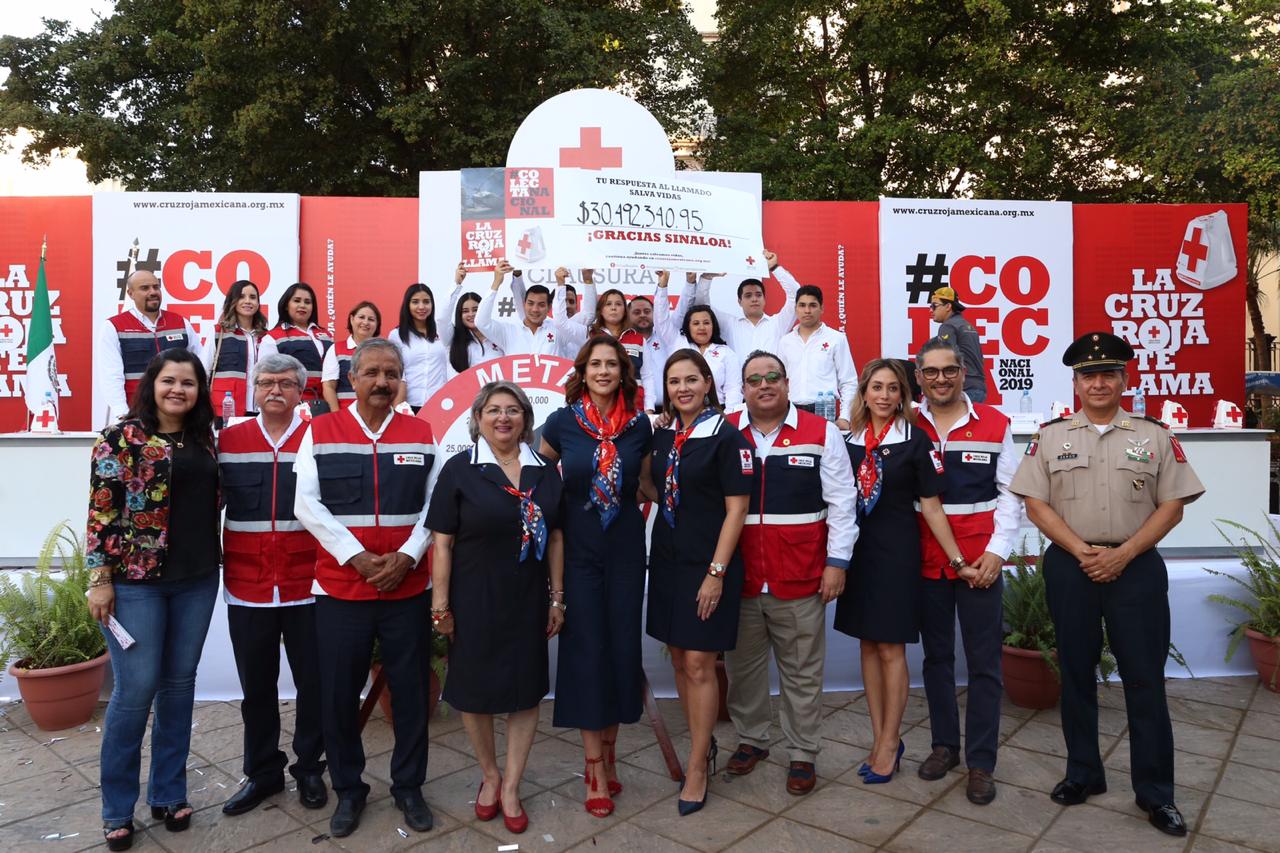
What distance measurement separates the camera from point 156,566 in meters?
2.85

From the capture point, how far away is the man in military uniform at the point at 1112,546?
2977 mm

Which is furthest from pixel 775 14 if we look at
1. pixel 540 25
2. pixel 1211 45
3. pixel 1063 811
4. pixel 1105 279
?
pixel 1063 811

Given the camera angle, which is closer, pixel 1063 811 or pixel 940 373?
pixel 1063 811

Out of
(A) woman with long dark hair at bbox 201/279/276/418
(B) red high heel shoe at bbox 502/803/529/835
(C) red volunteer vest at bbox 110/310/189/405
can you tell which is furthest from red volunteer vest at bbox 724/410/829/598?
(C) red volunteer vest at bbox 110/310/189/405

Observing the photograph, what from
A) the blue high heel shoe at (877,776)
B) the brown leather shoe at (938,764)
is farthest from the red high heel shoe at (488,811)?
the brown leather shoe at (938,764)

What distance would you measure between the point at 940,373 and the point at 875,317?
6.64 meters

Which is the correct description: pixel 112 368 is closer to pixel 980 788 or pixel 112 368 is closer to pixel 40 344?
pixel 40 344

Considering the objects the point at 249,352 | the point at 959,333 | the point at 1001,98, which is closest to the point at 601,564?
the point at 249,352

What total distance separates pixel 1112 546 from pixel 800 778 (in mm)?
1408

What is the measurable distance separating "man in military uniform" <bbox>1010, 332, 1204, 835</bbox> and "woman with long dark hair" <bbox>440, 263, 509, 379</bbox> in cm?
363

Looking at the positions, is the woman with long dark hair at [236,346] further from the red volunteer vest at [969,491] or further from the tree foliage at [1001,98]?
the tree foliage at [1001,98]

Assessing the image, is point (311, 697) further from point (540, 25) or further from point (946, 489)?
point (540, 25)

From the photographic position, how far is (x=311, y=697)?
10.4ft

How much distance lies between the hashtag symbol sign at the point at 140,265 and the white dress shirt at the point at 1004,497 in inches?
325
